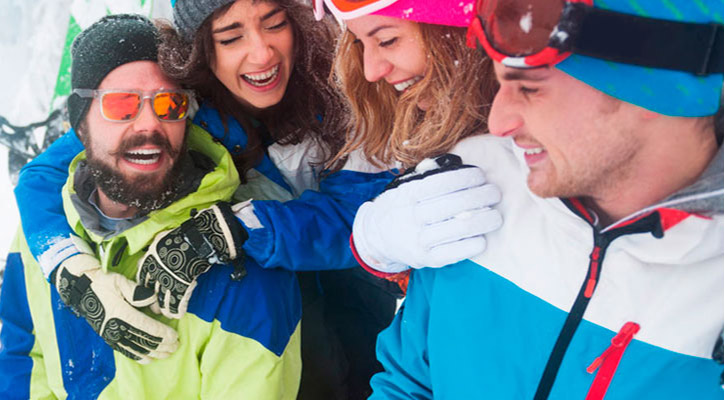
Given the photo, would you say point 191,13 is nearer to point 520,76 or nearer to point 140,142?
point 140,142

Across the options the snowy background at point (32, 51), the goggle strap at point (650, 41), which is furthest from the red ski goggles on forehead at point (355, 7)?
the snowy background at point (32, 51)

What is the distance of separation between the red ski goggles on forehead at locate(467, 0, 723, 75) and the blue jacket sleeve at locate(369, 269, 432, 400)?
63cm

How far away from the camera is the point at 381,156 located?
173 centimetres

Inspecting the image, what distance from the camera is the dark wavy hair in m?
2.04

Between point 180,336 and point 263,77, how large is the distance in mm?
957

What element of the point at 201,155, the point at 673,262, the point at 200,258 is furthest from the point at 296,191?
the point at 673,262

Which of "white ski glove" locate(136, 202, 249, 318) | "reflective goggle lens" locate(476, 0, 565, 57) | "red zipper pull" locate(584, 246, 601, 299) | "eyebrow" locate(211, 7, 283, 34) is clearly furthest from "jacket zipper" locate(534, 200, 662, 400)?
"eyebrow" locate(211, 7, 283, 34)

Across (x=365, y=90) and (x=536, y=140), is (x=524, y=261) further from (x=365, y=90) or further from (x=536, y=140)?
(x=365, y=90)

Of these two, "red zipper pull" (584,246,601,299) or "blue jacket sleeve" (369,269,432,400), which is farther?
"blue jacket sleeve" (369,269,432,400)

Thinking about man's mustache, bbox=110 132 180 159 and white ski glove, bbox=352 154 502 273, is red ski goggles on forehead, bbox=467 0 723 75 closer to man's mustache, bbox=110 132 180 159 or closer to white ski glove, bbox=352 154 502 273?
white ski glove, bbox=352 154 502 273

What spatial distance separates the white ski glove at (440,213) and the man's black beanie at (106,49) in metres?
1.14

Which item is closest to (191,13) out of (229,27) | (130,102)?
(229,27)

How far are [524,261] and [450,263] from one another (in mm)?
147

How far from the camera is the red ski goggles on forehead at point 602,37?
74 centimetres
